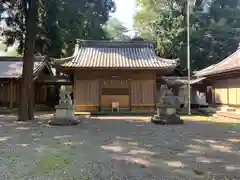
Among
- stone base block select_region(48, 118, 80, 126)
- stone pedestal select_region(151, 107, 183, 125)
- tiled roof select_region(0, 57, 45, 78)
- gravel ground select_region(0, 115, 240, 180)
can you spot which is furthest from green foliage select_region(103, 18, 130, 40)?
gravel ground select_region(0, 115, 240, 180)

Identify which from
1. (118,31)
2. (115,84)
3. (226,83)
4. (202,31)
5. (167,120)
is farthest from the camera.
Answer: (118,31)

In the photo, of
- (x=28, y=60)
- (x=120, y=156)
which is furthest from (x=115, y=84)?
(x=120, y=156)

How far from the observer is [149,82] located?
16.8 metres

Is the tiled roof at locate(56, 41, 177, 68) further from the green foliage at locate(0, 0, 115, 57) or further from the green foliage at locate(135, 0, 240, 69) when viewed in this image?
the green foliage at locate(135, 0, 240, 69)

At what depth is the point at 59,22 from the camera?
2331 centimetres

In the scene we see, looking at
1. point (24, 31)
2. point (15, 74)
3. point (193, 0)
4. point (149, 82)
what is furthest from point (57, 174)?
point (193, 0)

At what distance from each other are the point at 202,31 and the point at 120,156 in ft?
73.2

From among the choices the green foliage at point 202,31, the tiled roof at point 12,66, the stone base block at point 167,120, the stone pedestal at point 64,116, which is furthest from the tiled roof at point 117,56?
the green foliage at point 202,31

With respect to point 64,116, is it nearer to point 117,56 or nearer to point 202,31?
point 117,56

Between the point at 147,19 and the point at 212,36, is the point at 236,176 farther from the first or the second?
the point at 147,19

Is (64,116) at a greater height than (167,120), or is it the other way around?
(64,116)

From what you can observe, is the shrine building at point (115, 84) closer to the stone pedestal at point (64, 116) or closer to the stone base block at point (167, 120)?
the stone pedestal at point (64, 116)

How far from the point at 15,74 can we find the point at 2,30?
520cm

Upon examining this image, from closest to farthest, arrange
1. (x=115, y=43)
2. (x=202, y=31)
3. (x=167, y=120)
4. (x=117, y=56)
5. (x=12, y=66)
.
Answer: (x=167, y=120), (x=117, y=56), (x=115, y=43), (x=12, y=66), (x=202, y=31)
